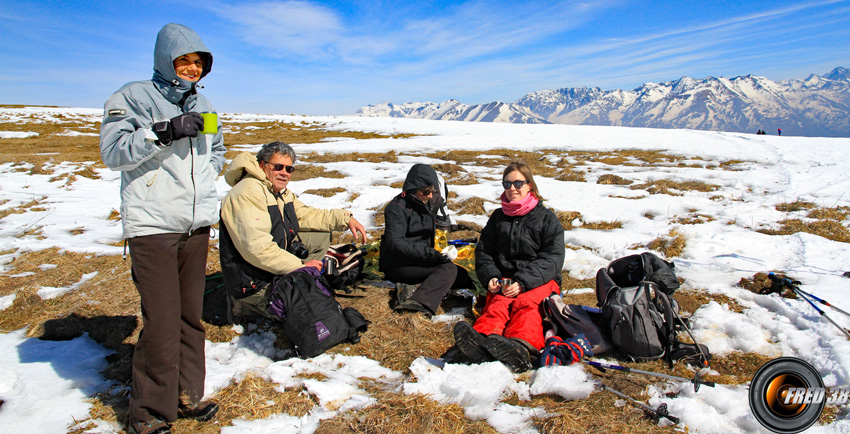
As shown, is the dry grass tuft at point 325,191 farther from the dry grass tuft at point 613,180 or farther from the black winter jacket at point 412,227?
the dry grass tuft at point 613,180

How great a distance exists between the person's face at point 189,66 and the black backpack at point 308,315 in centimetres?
203

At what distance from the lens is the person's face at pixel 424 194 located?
4.95 m

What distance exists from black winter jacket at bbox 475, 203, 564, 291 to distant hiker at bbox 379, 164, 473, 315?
19.2 inches

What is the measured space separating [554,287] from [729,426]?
6.59 feet

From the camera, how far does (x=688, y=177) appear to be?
12711 millimetres

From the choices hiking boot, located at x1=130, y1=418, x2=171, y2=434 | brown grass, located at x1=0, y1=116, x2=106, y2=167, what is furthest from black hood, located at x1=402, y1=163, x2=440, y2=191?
brown grass, located at x1=0, y1=116, x2=106, y2=167

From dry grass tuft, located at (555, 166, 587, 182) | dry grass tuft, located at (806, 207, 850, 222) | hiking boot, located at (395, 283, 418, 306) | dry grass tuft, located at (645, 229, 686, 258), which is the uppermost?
dry grass tuft, located at (555, 166, 587, 182)

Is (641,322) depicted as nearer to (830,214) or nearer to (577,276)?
(577,276)

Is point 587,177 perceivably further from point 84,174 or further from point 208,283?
point 84,174

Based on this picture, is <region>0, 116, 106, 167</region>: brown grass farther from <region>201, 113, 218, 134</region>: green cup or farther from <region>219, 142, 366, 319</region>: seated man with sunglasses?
<region>201, 113, 218, 134</region>: green cup

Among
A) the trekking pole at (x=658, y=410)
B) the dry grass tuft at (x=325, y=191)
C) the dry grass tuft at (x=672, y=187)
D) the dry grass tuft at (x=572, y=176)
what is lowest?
the trekking pole at (x=658, y=410)

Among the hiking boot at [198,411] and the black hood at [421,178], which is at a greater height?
the black hood at [421,178]

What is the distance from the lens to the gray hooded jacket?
Answer: 2.33m

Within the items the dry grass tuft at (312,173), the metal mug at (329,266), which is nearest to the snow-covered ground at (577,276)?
the dry grass tuft at (312,173)
